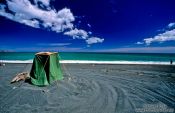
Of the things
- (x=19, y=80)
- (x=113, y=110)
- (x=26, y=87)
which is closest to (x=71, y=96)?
(x=113, y=110)

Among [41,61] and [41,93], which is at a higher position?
[41,61]

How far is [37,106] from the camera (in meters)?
7.82

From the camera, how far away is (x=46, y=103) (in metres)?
8.27

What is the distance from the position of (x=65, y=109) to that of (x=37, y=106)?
1523mm

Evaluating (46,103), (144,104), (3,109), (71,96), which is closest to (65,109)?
(46,103)

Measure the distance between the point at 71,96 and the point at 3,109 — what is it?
370 cm

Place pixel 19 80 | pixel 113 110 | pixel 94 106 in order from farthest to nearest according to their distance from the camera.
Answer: pixel 19 80 → pixel 94 106 → pixel 113 110

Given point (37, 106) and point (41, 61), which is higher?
point (41, 61)

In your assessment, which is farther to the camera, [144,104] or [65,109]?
[144,104]

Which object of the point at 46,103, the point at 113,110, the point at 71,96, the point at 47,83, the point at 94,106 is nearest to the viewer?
the point at 113,110

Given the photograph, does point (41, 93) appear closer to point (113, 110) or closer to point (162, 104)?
point (113, 110)

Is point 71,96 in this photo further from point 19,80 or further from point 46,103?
point 19,80

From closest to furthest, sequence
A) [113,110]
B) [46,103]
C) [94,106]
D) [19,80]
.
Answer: [113,110] < [94,106] < [46,103] < [19,80]

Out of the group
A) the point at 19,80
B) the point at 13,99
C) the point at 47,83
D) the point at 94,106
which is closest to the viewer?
the point at 94,106
